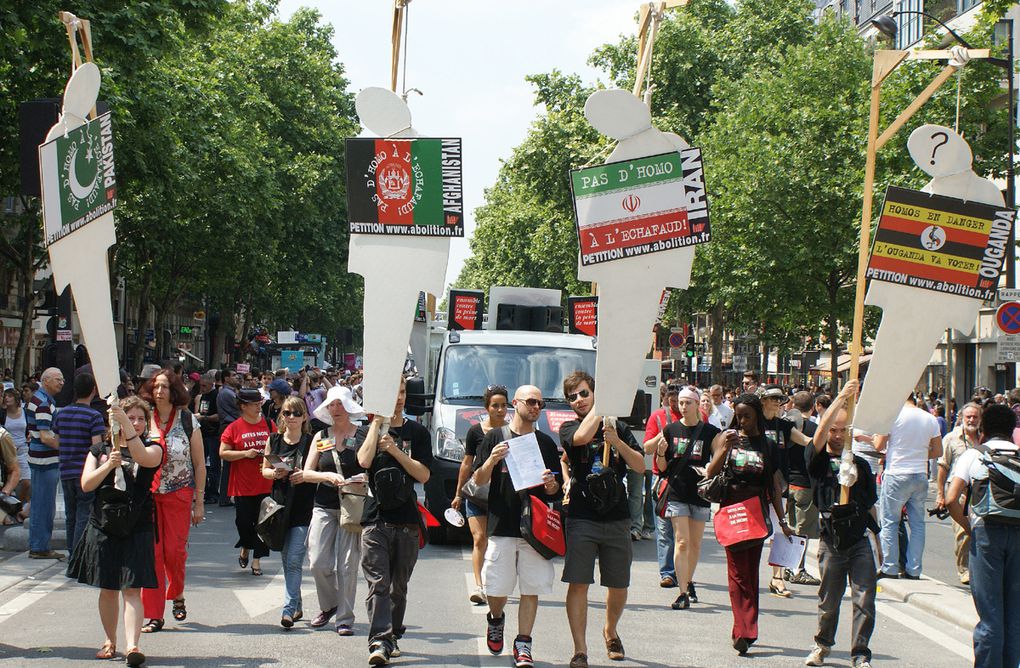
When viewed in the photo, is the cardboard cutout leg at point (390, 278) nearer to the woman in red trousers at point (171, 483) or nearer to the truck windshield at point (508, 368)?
the woman in red trousers at point (171, 483)

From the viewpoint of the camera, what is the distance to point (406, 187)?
8.54m

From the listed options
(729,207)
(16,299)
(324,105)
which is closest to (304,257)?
(324,105)

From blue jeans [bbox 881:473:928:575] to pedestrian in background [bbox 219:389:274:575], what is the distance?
579 centimetres

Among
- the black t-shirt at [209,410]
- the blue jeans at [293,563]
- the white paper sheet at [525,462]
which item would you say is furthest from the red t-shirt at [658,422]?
the black t-shirt at [209,410]

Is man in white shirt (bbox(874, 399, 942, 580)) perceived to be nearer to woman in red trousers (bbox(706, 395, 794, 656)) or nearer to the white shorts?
woman in red trousers (bbox(706, 395, 794, 656))

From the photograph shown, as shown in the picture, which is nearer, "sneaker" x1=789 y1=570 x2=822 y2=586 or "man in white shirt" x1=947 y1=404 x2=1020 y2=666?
"man in white shirt" x1=947 y1=404 x2=1020 y2=666

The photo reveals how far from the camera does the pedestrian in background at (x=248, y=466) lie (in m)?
11.9

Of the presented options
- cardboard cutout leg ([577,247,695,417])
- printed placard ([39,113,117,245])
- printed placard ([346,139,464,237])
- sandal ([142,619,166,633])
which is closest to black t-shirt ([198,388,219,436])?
sandal ([142,619,166,633])

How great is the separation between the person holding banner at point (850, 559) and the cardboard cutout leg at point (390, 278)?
2685 millimetres

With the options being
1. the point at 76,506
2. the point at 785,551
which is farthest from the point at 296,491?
the point at 785,551

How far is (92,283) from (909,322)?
522 centimetres

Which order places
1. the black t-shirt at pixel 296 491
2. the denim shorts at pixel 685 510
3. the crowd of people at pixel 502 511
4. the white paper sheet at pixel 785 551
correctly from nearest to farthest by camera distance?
the crowd of people at pixel 502 511
the black t-shirt at pixel 296 491
the denim shorts at pixel 685 510
the white paper sheet at pixel 785 551

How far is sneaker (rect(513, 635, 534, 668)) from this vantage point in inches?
317

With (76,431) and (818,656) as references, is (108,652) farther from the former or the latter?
(818,656)
